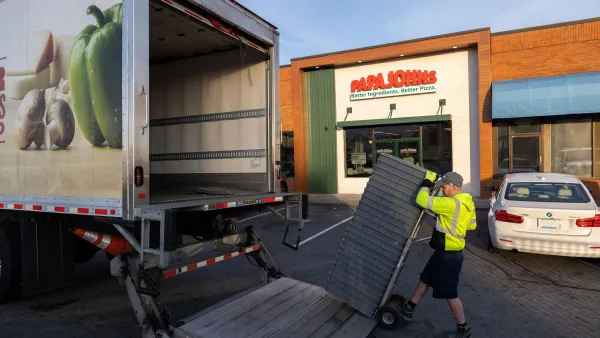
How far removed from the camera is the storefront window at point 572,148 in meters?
13.9

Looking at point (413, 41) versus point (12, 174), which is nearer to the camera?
point (12, 174)

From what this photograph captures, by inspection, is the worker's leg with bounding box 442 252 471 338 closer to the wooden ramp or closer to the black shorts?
the black shorts

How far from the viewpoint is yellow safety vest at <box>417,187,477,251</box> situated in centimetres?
387

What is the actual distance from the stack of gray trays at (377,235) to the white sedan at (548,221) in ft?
11.4

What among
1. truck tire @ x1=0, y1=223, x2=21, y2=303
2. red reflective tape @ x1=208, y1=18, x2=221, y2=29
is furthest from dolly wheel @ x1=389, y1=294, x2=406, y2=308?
truck tire @ x1=0, y1=223, x2=21, y2=303

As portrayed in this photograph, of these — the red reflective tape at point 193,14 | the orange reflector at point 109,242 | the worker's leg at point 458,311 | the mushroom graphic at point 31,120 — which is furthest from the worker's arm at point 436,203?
the mushroom graphic at point 31,120

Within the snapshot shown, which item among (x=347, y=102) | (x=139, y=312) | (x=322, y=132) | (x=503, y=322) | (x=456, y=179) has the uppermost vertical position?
(x=347, y=102)

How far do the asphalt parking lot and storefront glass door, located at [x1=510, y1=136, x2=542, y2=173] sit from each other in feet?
27.0

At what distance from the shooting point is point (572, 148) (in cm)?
1407

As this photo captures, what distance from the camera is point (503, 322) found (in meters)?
4.43

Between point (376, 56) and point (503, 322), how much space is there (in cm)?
1352

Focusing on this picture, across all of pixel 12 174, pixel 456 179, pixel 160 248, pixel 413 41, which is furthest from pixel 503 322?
pixel 413 41

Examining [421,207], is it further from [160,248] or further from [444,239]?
[160,248]

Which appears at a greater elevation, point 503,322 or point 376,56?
point 376,56
